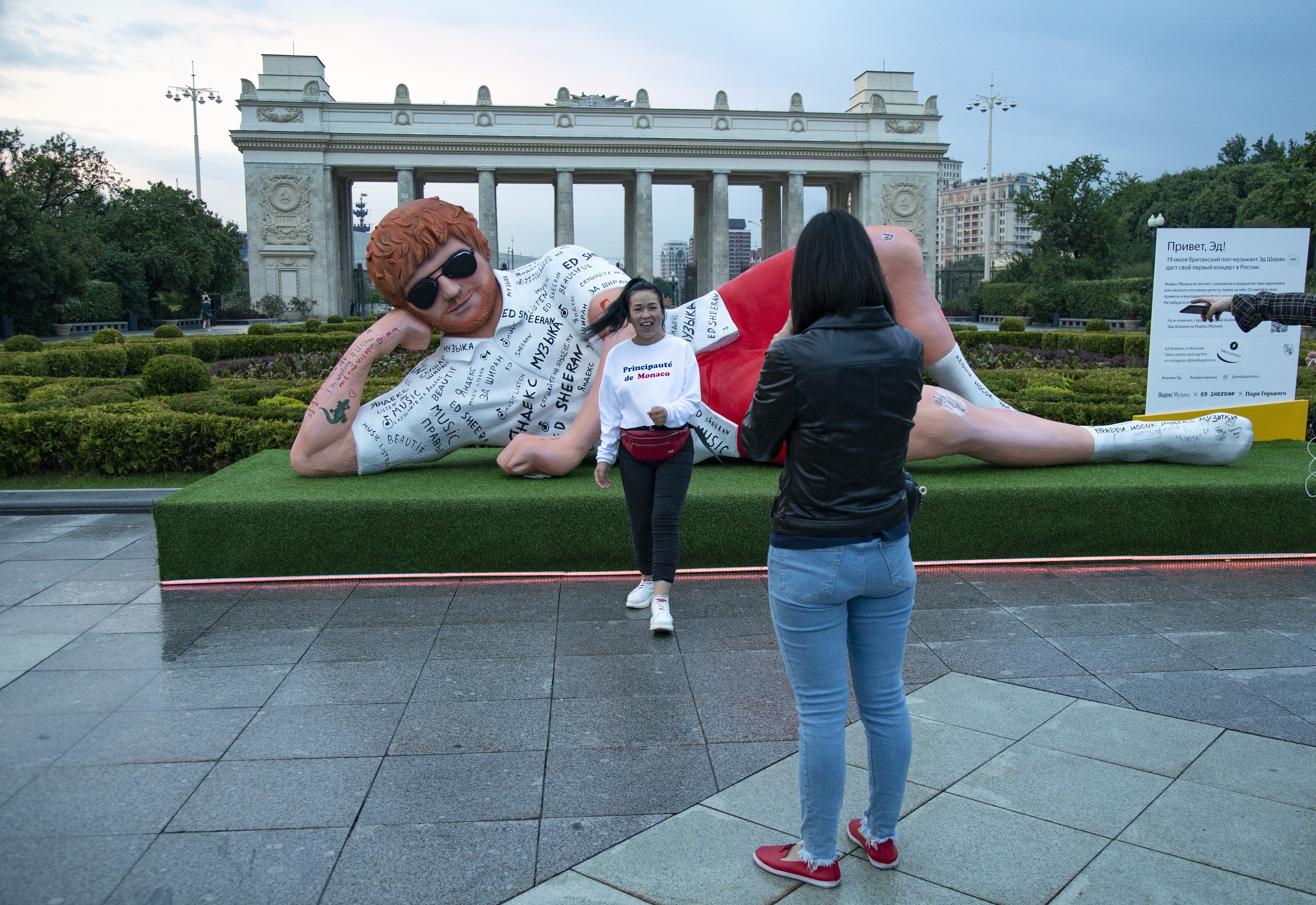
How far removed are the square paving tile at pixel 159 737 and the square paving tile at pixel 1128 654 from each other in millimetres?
3593

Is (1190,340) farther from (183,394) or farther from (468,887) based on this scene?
(183,394)

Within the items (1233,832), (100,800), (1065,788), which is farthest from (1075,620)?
(100,800)

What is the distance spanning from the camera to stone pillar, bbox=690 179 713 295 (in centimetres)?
5084

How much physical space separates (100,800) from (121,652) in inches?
61.6

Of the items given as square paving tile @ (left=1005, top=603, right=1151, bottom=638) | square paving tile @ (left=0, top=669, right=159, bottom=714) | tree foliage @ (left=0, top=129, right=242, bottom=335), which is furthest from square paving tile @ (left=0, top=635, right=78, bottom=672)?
tree foliage @ (left=0, top=129, right=242, bottom=335)

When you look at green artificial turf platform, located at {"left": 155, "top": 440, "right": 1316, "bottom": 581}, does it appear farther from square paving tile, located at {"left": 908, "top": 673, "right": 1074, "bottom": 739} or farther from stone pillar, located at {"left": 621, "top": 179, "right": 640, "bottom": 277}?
stone pillar, located at {"left": 621, "top": 179, "right": 640, "bottom": 277}

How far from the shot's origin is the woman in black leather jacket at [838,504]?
7.87ft

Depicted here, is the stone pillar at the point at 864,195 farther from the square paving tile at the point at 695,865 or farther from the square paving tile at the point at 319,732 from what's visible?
the square paving tile at the point at 695,865

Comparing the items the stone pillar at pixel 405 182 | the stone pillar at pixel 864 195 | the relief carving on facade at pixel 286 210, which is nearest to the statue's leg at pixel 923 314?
the stone pillar at pixel 864 195

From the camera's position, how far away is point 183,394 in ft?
35.1

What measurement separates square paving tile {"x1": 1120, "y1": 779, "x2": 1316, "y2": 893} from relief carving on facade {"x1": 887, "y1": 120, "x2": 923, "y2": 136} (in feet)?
164

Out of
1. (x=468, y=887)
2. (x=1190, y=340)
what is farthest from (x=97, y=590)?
(x=1190, y=340)

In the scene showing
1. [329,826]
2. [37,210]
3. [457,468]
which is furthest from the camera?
[37,210]

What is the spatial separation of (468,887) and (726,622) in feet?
7.67
